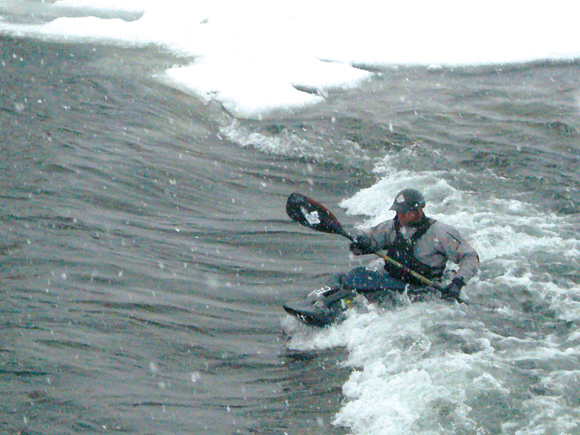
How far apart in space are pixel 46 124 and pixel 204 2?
899cm

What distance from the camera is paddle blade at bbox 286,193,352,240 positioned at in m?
6.08

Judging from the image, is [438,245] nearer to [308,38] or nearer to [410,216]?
[410,216]

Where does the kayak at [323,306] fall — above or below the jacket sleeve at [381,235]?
below

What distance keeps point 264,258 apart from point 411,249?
77.5 inches

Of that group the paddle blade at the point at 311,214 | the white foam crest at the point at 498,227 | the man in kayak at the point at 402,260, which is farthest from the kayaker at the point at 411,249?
the white foam crest at the point at 498,227

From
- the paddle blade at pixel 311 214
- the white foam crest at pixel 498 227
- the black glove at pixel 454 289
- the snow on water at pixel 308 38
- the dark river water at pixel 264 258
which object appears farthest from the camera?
the snow on water at pixel 308 38

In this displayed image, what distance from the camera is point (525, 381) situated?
15.6 ft

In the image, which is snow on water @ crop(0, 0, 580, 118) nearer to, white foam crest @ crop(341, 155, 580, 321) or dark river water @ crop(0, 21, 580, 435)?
dark river water @ crop(0, 21, 580, 435)

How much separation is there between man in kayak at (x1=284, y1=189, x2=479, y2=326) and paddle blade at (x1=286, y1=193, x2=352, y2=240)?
25 cm

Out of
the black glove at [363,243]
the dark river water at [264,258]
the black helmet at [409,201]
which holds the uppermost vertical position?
the black helmet at [409,201]

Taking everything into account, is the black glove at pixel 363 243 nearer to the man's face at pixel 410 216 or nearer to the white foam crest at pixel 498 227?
the man's face at pixel 410 216

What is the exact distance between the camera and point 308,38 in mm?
15672

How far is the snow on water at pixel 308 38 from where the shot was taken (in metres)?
13.1

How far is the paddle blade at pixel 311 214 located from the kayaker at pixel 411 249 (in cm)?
26
